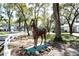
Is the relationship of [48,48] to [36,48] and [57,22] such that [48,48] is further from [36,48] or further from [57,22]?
[57,22]

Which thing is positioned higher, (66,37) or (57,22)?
(57,22)

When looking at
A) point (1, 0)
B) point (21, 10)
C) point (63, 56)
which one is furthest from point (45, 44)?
point (1, 0)

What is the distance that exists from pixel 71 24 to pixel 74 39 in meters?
0.19

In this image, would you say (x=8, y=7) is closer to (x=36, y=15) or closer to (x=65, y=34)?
(x=36, y=15)

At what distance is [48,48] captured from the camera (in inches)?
99.3

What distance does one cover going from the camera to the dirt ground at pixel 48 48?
249cm

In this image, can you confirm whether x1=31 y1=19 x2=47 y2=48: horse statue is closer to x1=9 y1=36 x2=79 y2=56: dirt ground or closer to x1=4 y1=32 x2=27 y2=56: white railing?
x1=9 y1=36 x2=79 y2=56: dirt ground

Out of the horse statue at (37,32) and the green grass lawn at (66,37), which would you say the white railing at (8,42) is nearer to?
the horse statue at (37,32)

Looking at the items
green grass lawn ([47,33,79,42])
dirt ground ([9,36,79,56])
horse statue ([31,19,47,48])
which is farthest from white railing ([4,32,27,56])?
green grass lawn ([47,33,79,42])

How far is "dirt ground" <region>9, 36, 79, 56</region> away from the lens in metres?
2.49

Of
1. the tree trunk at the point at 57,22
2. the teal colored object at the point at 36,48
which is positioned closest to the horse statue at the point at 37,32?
the teal colored object at the point at 36,48

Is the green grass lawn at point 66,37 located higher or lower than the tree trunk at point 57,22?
lower

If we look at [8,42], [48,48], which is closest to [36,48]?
[48,48]

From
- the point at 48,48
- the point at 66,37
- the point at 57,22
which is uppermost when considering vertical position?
the point at 57,22
